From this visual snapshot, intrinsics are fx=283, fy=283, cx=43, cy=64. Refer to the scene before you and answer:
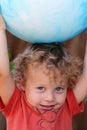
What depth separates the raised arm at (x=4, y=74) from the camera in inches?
37.1

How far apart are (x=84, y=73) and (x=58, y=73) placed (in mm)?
133

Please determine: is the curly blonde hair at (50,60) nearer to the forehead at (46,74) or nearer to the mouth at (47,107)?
the forehead at (46,74)

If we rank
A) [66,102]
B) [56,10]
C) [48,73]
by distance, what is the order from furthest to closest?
1. [66,102]
2. [48,73]
3. [56,10]

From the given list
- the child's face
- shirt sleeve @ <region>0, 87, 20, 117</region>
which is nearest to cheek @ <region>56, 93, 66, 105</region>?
the child's face

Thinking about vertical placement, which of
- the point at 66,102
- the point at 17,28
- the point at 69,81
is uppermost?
the point at 17,28

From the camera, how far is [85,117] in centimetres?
189

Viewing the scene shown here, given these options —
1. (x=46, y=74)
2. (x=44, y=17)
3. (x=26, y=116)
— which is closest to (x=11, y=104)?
(x=26, y=116)

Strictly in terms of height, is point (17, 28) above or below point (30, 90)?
above

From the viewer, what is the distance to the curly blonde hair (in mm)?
1022

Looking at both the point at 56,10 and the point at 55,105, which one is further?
the point at 55,105

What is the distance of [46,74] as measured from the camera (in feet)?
3.37

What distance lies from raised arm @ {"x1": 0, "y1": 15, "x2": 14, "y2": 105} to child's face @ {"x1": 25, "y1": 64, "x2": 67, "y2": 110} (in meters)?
0.07

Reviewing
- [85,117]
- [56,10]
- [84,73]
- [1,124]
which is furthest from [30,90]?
[85,117]

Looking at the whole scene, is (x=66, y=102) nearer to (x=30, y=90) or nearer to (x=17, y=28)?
(x=30, y=90)
